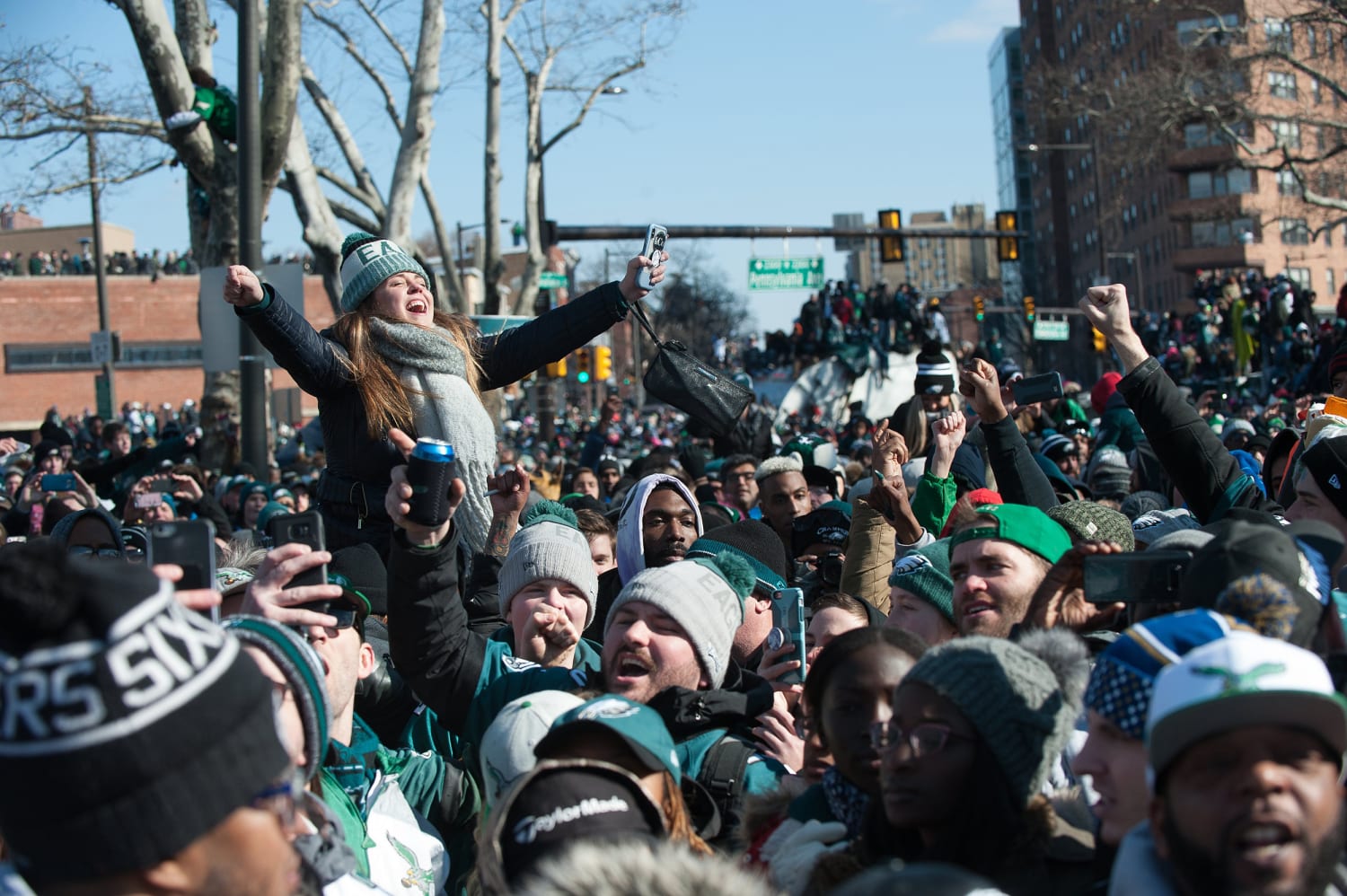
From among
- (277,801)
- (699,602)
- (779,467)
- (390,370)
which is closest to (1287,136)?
(779,467)

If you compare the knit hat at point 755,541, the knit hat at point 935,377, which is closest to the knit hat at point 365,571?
the knit hat at point 755,541

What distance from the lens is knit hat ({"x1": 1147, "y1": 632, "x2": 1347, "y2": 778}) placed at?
196 centimetres

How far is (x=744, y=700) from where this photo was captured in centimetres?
359

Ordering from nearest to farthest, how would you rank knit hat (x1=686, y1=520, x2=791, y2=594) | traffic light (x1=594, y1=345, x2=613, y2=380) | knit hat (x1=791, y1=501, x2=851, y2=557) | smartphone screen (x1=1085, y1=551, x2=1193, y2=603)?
smartphone screen (x1=1085, y1=551, x2=1193, y2=603) → knit hat (x1=686, y1=520, x2=791, y2=594) → knit hat (x1=791, y1=501, x2=851, y2=557) → traffic light (x1=594, y1=345, x2=613, y2=380)

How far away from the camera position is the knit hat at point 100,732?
1811 mm

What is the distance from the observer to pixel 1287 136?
29500mm

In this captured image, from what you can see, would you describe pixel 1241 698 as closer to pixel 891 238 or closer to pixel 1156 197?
pixel 891 238

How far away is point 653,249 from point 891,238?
2509cm

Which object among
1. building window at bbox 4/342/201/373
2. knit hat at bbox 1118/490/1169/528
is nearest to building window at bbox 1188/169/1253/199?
building window at bbox 4/342/201/373

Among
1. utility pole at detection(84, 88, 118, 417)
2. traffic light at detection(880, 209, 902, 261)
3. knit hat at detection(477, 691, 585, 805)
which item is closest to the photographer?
knit hat at detection(477, 691, 585, 805)

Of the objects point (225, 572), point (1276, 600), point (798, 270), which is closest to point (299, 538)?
point (225, 572)

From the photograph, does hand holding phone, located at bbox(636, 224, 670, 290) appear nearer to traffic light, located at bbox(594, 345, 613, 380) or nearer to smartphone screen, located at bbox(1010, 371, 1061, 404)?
smartphone screen, located at bbox(1010, 371, 1061, 404)

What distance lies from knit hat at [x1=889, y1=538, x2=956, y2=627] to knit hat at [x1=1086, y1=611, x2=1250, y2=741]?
1.66m

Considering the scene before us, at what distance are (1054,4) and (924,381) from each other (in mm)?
97097
